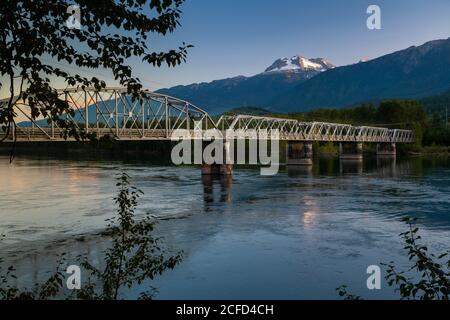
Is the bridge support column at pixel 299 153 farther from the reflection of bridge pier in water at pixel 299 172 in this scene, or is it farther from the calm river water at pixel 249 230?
the calm river water at pixel 249 230

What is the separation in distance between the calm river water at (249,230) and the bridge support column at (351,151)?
99.2 metres

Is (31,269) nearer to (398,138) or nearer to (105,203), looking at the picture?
(105,203)

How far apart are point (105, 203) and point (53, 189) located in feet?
52.4

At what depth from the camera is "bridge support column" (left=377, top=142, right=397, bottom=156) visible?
191 metres

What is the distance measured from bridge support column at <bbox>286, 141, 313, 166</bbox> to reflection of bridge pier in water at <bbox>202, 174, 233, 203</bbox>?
165ft

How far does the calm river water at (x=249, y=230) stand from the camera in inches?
867

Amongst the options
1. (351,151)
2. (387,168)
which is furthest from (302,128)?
(387,168)

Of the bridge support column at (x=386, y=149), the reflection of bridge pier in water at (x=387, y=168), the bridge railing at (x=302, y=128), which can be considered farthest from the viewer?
the bridge support column at (x=386, y=149)

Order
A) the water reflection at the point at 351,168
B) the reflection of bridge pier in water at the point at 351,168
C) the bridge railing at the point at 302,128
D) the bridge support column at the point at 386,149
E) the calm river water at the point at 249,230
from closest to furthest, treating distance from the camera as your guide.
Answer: the calm river water at the point at 249,230, the water reflection at the point at 351,168, the reflection of bridge pier in water at the point at 351,168, the bridge railing at the point at 302,128, the bridge support column at the point at 386,149

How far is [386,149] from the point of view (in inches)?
7648

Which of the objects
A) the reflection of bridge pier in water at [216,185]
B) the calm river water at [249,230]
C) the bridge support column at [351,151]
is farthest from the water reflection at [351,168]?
the calm river water at [249,230]

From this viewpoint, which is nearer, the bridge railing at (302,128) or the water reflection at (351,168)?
the water reflection at (351,168)

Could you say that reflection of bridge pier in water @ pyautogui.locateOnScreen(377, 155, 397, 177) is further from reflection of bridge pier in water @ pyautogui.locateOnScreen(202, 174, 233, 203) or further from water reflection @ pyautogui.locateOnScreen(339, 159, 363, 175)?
reflection of bridge pier in water @ pyautogui.locateOnScreen(202, 174, 233, 203)
